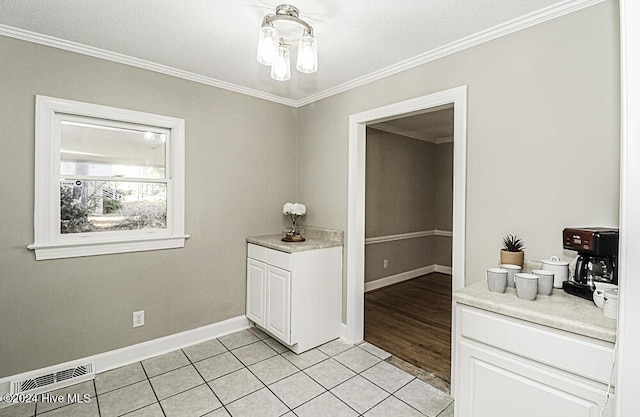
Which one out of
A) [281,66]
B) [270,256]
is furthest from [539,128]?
[270,256]

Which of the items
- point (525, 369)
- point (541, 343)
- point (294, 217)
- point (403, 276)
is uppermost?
point (294, 217)

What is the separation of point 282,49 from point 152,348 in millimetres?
2544

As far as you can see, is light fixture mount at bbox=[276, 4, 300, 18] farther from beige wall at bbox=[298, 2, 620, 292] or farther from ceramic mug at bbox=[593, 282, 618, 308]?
ceramic mug at bbox=[593, 282, 618, 308]

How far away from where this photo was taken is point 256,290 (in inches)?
122

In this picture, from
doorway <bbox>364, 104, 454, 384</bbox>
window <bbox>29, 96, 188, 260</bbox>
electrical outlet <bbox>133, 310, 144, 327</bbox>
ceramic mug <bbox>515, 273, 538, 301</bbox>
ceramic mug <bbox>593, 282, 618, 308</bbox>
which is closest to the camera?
ceramic mug <bbox>593, 282, 618, 308</bbox>

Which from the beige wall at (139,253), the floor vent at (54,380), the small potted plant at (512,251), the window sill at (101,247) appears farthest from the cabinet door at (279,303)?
the small potted plant at (512,251)

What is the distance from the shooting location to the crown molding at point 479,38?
1.75 m

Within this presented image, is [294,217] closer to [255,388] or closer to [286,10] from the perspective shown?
[255,388]

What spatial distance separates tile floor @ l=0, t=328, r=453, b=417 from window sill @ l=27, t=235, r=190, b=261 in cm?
92

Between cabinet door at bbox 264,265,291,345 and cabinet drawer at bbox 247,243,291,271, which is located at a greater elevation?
cabinet drawer at bbox 247,243,291,271

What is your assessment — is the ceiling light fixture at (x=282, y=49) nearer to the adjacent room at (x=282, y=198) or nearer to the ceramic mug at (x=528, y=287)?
the adjacent room at (x=282, y=198)

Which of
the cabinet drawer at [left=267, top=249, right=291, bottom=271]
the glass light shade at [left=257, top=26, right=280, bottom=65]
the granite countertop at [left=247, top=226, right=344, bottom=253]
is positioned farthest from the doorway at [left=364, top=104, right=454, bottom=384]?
the glass light shade at [left=257, top=26, right=280, bottom=65]

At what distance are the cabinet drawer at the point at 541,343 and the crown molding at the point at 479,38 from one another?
66.4 inches

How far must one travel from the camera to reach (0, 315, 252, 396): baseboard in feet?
7.39
